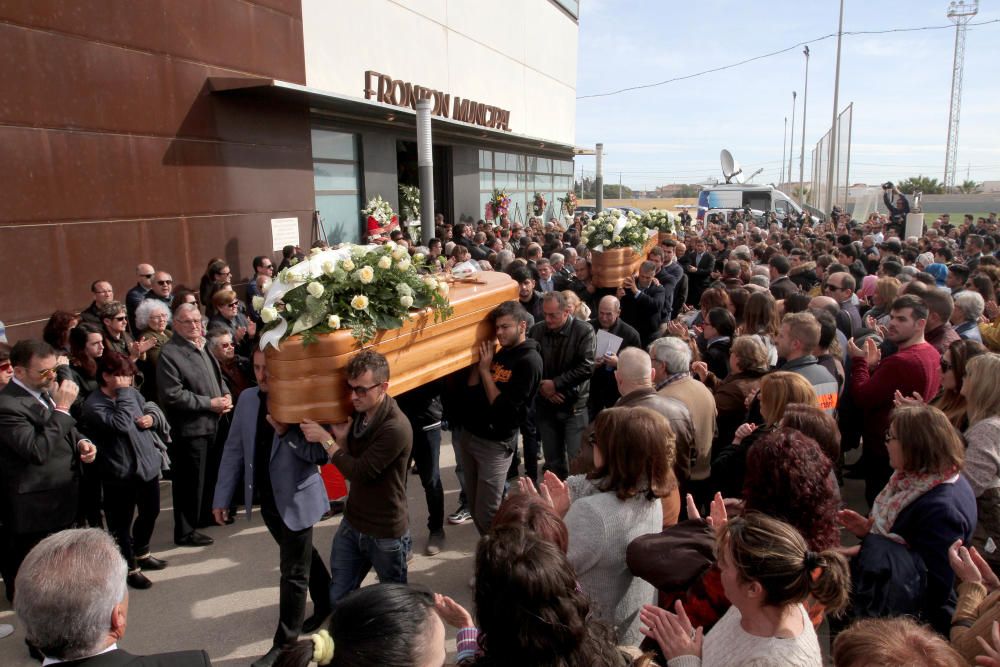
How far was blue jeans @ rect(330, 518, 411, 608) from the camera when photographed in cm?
349

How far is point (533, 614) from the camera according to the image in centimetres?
177

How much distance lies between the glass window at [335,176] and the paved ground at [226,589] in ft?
24.9

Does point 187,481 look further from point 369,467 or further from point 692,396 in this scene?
point 692,396

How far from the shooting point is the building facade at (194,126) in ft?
23.3

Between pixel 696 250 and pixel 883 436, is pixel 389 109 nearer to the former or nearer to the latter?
pixel 696 250

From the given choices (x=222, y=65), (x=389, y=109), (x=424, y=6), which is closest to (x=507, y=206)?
(x=424, y=6)

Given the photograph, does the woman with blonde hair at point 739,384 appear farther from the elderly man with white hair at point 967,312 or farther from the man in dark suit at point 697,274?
the man in dark suit at point 697,274

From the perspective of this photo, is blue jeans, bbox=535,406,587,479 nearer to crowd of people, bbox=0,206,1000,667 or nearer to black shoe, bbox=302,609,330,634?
crowd of people, bbox=0,206,1000,667

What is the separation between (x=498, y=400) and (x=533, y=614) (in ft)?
8.88

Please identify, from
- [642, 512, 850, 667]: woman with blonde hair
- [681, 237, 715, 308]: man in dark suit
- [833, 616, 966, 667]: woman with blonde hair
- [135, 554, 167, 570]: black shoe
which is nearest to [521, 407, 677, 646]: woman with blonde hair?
[642, 512, 850, 667]: woman with blonde hair

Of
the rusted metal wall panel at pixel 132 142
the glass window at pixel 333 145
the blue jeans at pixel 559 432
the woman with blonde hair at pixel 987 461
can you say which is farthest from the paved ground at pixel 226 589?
the glass window at pixel 333 145

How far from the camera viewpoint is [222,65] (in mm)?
9344

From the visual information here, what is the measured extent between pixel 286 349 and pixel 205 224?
6958 millimetres

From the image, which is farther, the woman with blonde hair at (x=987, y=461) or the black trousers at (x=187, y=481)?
the black trousers at (x=187, y=481)
